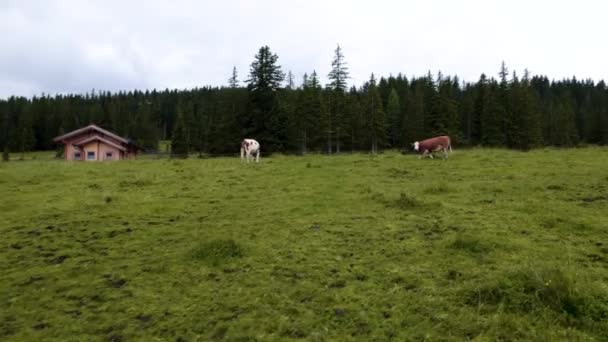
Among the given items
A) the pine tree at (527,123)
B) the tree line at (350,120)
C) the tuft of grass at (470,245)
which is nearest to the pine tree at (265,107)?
the tree line at (350,120)

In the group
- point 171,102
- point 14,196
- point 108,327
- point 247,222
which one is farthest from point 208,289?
point 171,102

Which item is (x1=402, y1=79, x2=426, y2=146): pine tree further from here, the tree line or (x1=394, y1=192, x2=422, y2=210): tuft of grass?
(x1=394, y1=192, x2=422, y2=210): tuft of grass

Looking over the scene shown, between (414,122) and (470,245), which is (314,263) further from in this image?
(414,122)

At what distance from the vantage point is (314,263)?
6.86 m

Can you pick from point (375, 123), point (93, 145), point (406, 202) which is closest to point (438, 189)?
point (406, 202)

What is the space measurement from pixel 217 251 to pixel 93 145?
41242 millimetres

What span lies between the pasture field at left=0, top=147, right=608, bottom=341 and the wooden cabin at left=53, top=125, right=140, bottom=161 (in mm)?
30721

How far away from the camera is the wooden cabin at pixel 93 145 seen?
1654 inches

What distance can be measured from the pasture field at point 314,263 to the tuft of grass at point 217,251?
0.11 feet

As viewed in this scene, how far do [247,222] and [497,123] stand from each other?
53.4 meters

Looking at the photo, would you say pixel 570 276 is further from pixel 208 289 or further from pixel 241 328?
pixel 208 289

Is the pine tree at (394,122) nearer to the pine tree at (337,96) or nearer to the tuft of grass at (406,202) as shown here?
the pine tree at (337,96)

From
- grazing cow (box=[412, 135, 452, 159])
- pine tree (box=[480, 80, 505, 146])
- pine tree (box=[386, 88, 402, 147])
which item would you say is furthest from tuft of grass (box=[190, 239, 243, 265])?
pine tree (box=[386, 88, 402, 147])

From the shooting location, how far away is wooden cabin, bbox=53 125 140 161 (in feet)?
138
